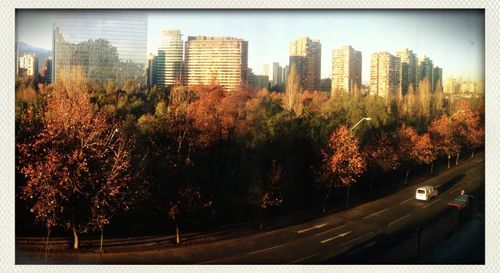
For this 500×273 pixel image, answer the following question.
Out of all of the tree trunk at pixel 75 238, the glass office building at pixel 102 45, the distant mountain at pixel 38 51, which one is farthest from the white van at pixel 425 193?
the distant mountain at pixel 38 51

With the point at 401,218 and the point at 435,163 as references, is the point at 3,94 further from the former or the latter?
the point at 435,163

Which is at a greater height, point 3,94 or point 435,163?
point 3,94

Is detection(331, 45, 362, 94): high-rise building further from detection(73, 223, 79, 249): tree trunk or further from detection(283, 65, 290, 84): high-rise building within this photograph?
detection(73, 223, 79, 249): tree trunk

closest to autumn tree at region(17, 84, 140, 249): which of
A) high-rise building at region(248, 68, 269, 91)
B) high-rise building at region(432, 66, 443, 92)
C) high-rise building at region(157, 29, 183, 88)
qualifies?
high-rise building at region(157, 29, 183, 88)

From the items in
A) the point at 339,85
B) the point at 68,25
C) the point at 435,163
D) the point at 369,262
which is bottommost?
the point at 369,262

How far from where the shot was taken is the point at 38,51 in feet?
41.6

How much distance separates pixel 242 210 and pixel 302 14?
20.4 ft

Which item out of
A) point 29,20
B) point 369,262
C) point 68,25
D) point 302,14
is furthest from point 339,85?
point 29,20

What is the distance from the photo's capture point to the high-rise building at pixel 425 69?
14.4 metres

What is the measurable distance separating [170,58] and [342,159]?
652 cm

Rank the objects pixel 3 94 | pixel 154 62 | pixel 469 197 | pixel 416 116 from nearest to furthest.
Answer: pixel 3 94, pixel 154 62, pixel 469 197, pixel 416 116

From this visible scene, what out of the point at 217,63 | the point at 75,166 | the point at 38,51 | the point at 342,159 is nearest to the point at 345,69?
the point at 342,159

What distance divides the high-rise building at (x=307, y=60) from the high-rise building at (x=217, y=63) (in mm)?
1524

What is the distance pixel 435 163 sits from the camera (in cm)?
1616
